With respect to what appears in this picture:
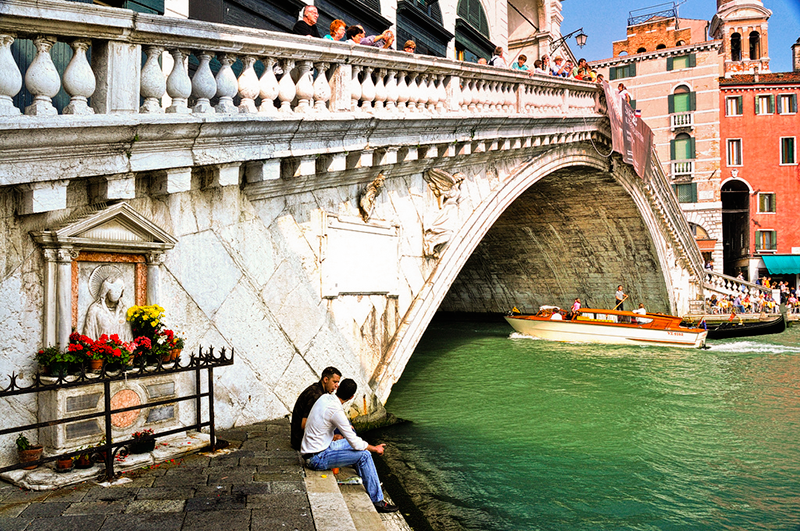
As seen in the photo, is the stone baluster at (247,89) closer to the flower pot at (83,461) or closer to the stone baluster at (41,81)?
the stone baluster at (41,81)

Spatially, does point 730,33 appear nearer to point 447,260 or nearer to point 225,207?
point 447,260

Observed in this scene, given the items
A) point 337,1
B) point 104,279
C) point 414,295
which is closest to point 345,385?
point 104,279

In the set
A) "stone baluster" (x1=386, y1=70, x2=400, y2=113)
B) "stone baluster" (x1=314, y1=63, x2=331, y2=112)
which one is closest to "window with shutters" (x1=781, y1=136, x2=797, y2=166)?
"stone baluster" (x1=386, y1=70, x2=400, y2=113)

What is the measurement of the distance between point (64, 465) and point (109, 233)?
4.49ft

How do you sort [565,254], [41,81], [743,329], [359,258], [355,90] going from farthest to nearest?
[565,254], [743,329], [359,258], [355,90], [41,81]

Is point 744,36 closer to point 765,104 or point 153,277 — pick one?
point 765,104

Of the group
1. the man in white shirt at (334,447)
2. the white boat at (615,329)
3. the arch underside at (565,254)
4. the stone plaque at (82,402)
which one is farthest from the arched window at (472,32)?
the stone plaque at (82,402)

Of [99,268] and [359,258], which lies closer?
[99,268]

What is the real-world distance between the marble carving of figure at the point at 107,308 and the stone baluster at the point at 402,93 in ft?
11.0

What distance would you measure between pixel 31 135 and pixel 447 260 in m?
5.25

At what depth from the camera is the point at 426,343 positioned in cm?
1503

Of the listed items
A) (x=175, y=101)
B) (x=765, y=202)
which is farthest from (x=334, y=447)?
(x=765, y=202)

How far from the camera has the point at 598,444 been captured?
6.50 m

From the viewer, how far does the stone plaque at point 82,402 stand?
3400 mm
